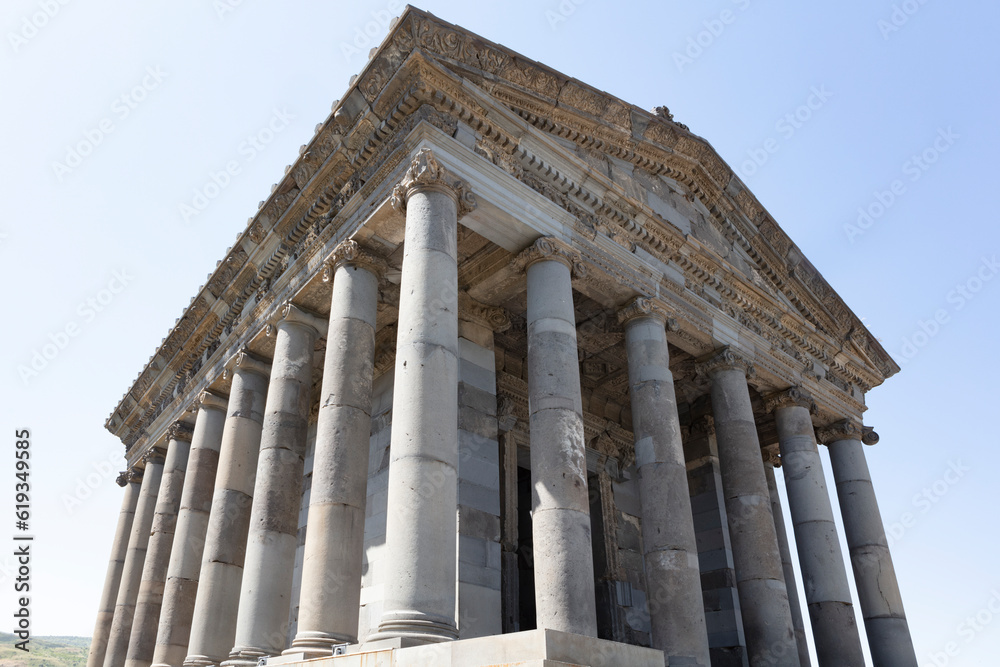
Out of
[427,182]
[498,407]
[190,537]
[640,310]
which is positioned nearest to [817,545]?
[640,310]

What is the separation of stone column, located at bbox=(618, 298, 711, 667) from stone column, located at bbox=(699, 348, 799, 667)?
7.59 feet

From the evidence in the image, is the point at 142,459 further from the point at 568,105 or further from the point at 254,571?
the point at 568,105

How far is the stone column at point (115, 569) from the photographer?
23300 mm

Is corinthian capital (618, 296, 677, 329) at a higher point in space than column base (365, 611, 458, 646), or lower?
higher

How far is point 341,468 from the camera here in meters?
12.3

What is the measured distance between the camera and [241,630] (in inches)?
511

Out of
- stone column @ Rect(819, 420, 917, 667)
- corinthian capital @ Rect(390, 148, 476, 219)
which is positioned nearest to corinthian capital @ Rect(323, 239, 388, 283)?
corinthian capital @ Rect(390, 148, 476, 219)

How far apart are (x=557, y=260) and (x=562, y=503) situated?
200 inches

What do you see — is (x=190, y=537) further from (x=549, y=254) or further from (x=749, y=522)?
(x=749, y=522)

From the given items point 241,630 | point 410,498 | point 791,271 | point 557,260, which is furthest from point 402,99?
point 791,271

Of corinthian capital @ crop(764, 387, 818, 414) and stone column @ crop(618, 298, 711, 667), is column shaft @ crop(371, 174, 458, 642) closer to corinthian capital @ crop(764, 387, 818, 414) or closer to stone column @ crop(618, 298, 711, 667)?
stone column @ crop(618, 298, 711, 667)

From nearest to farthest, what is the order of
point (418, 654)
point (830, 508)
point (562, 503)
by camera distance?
point (418, 654), point (562, 503), point (830, 508)

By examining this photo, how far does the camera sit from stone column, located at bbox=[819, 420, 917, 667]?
59.1 feet

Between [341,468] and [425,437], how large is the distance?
8.32 ft
